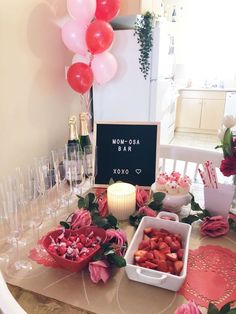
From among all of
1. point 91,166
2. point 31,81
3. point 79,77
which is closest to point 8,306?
point 91,166

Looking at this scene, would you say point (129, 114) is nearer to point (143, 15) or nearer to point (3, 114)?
point (143, 15)

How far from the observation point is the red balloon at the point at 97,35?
152cm

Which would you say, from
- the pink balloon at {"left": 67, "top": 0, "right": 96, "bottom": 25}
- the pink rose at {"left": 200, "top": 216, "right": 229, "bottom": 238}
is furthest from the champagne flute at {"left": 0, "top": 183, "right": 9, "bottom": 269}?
the pink balloon at {"left": 67, "top": 0, "right": 96, "bottom": 25}

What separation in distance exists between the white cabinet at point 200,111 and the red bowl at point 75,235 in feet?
15.1

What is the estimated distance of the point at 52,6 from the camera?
4.40 ft

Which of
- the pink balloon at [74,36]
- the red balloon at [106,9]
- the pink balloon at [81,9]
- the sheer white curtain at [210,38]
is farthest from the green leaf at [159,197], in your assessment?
the sheer white curtain at [210,38]

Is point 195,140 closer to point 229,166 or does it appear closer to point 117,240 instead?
point 229,166

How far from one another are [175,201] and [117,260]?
37cm

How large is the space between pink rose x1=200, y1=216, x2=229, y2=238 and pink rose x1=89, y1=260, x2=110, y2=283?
36 centimetres

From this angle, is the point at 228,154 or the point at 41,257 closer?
the point at 41,257

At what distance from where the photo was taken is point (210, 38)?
5051 mm

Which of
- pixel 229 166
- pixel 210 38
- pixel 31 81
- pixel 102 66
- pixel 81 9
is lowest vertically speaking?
pixel 229 166

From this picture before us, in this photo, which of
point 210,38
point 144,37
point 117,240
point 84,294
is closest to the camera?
point 84,294

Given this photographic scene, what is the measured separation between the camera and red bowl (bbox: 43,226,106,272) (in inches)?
24.5
